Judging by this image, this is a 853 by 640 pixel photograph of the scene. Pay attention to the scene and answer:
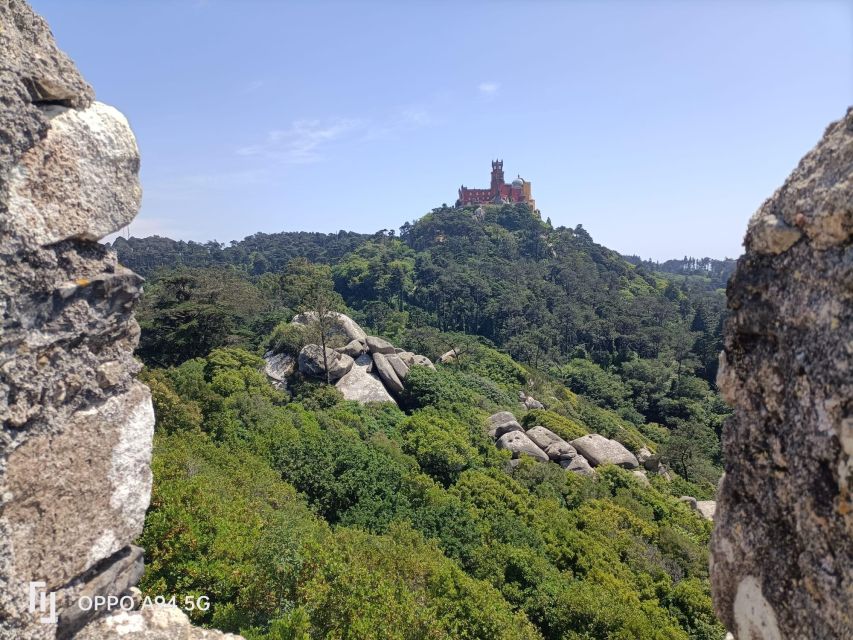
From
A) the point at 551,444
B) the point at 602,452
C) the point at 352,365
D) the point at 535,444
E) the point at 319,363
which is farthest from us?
the point at 352,365

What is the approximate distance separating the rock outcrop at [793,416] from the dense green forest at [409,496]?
205 inches

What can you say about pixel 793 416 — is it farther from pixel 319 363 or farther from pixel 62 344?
pixel 319 363

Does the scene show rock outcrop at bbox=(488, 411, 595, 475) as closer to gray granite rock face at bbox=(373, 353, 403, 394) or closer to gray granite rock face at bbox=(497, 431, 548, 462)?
gray granite rock face at bbox=(497, 431, 548, 462)

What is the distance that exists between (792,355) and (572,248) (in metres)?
86.7

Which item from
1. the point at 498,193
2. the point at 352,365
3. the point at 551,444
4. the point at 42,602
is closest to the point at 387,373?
the point at 352,365

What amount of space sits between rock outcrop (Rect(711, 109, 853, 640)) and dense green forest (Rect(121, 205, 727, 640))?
521 centimetres

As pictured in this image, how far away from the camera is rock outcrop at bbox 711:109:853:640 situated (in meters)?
2.77

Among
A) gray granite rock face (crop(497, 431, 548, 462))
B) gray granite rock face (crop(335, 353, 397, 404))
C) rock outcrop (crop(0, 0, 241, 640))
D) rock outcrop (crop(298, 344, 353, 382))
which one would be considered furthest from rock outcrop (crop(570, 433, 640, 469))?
rock outcrop (crop(0, 0, 241, 640))

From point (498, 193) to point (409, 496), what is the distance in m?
99.0

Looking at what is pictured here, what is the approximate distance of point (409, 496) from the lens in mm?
16156

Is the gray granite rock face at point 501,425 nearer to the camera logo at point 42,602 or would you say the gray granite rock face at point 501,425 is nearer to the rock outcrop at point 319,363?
the rock outcrop at point 319,363

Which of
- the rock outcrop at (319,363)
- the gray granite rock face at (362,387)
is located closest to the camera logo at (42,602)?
the gray granite rock face at (362,387)

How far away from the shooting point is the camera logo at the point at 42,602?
14.3 feet

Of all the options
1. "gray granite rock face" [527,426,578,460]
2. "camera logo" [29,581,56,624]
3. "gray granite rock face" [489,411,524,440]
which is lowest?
"gray granite rock face" [527,426,578,460]
